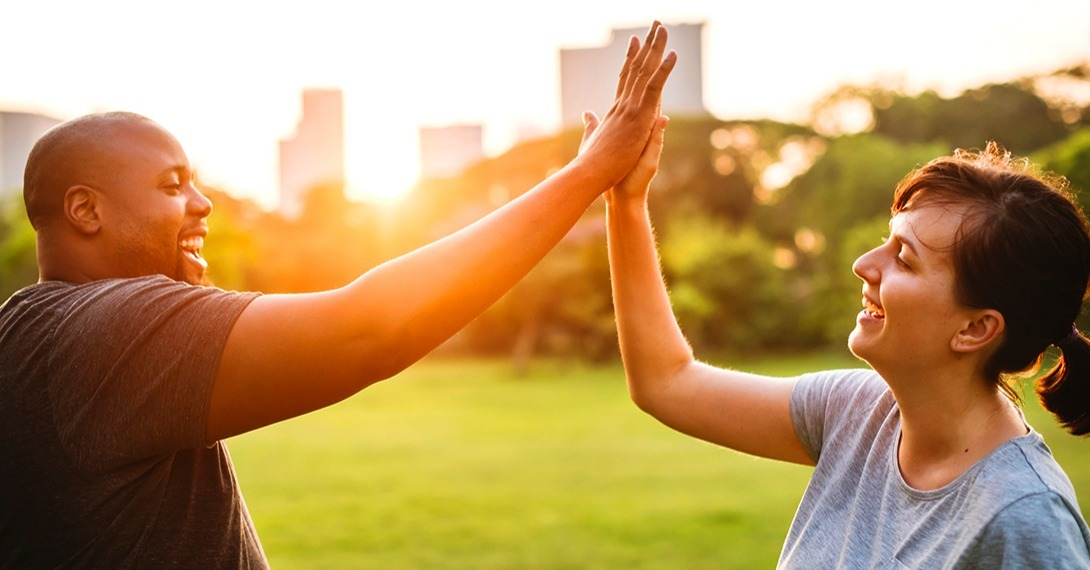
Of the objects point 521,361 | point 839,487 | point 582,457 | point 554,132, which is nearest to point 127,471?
point 839,487

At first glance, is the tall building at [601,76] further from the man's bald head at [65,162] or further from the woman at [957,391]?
the man's bald head at [65,162]

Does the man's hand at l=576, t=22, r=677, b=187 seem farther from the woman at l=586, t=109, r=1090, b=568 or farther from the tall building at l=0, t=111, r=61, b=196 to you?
the tall building at l=0, t=111, r=61, b=196

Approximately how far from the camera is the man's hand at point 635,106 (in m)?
1.97

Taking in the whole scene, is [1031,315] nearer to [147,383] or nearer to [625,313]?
[625,313]

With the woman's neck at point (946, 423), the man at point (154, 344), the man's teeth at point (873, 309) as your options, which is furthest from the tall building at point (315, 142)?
the woman's neck at point (946, 423)

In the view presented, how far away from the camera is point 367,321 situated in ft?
5.16

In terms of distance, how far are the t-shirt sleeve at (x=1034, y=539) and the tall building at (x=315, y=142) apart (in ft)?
184

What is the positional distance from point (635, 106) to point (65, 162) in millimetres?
1102

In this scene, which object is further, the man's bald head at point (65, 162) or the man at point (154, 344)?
the man's bald head at point (65, 162)

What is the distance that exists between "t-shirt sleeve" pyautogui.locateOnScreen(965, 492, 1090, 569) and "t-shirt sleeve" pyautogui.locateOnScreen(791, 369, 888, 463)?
1.66ft

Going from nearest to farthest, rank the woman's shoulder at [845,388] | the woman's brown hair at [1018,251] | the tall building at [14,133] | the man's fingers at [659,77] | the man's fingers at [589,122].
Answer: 1. the woman's brown hair at [1018,251]
2. the man's fingers at [659,77]
3. the woman's shoulder at [845,388]
4. the man's fingers at [589,122]
5. the tall building at [14,133]

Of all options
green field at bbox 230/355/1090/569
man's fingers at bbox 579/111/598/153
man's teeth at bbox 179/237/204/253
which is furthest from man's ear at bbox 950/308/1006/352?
green field at bbox 230/355/1090/569

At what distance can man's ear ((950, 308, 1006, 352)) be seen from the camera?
1.83 m

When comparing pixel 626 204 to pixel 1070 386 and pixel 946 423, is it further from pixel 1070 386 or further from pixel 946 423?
pixel 1070 386
